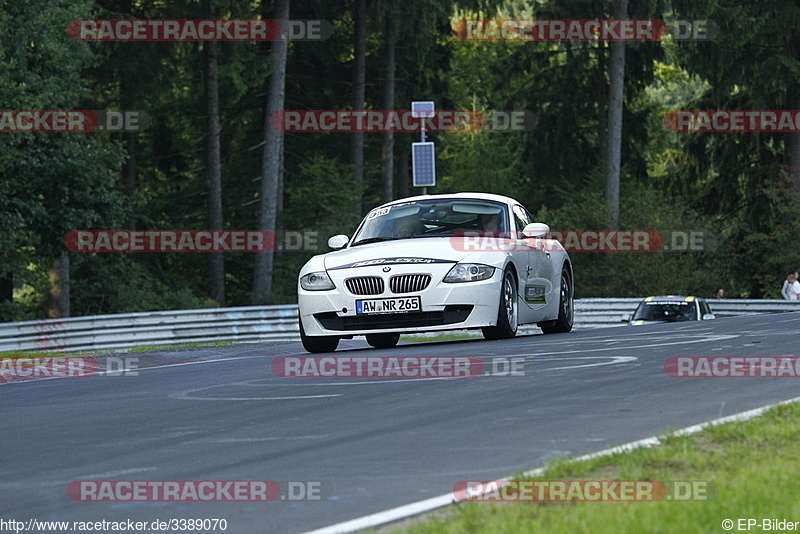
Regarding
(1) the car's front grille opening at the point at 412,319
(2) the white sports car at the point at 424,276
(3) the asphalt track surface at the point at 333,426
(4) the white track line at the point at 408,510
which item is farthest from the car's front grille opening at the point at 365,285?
(4) the white track line at the point at 408,510

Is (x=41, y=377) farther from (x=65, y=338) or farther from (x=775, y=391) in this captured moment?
(x=65, y=338)

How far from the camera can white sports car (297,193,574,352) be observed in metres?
14.4

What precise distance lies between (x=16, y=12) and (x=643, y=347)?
21.9m

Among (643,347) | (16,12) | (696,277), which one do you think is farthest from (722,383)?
(696,277)

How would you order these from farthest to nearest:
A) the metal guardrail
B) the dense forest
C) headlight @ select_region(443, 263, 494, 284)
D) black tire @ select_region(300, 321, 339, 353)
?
the dense forest → the metal guardrail → black tire @ select_region(300, 321, 339, 353) → headlight @ select_region(443, 263, 494, 284)

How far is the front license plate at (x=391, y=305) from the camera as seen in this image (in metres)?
14.4

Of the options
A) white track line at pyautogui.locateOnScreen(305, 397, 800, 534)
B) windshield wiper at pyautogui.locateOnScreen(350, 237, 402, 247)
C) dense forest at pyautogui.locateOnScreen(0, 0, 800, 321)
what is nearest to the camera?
white track line at pyautogui.locateOnScreen(305, 397, 800, 534)

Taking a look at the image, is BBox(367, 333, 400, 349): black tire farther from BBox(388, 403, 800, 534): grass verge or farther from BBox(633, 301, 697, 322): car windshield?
BBox(633, 301, 697, 322): car windshield

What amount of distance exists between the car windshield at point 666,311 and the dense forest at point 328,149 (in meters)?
12.3

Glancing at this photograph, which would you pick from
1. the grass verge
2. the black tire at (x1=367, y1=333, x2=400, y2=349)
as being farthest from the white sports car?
the grass verge

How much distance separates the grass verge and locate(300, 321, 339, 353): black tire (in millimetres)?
8229

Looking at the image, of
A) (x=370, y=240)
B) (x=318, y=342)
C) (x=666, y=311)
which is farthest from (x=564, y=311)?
(x=666, y=311)

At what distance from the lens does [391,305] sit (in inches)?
566

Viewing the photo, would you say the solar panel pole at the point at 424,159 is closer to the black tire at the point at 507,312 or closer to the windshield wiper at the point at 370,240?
the windshield wiper at the point at 370,240
